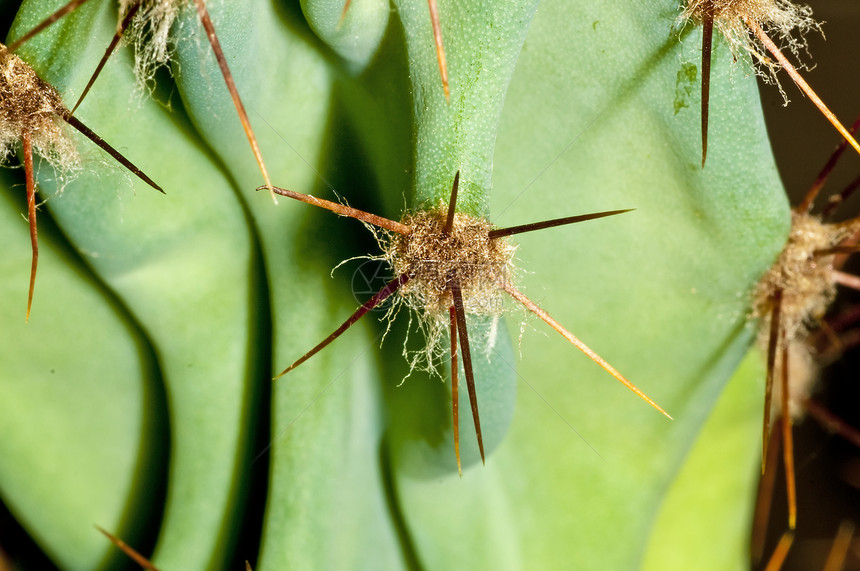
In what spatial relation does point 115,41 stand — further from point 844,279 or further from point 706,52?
point 844,279

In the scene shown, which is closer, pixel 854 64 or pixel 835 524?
pixel 854 64

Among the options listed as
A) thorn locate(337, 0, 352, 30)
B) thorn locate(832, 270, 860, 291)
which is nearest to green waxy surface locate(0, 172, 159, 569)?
→ thorn locate(337, 0, 352, 30)

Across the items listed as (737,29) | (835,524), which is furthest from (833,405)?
(737,29)

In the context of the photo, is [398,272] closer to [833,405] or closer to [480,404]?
[480,404]

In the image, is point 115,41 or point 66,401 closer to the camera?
point 115,41

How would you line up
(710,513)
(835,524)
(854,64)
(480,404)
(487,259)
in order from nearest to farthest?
(487,259), (480,404), (710,513), (854,64), (835,524)

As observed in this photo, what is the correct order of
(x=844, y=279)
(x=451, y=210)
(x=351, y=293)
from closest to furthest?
(x=451, y=210) → (x=351, y=293) → (x=844, y=279)

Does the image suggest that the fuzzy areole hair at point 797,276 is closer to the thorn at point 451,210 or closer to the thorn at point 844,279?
the thorn at point 844,279

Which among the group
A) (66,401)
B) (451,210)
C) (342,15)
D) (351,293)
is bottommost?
(66,401)

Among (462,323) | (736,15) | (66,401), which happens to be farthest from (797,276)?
(66,401)
